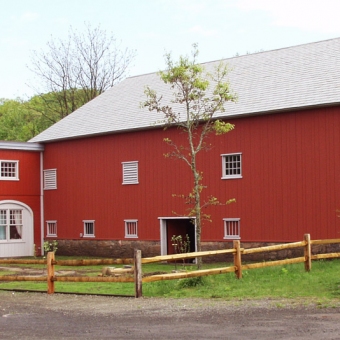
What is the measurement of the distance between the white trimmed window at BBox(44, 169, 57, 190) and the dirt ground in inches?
753

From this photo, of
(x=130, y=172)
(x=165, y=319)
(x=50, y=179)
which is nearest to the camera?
(x=165, y=319)

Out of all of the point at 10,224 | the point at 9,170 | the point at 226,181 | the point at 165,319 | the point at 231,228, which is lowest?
the point at 165,319

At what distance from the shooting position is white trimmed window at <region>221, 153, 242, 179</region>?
27.9m

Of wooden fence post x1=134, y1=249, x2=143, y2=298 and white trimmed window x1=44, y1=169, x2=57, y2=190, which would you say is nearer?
wooden fence post x1=134, y1=249, x2=143, y2=298

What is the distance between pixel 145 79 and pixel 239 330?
88.0ft

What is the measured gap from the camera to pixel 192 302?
50.2 ft

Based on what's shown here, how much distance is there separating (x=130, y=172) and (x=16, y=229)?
6862 mm

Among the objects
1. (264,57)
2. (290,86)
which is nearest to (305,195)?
(290,86)

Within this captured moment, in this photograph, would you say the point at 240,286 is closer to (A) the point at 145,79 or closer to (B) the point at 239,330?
(B) the point at 239,330

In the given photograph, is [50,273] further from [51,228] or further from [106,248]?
[51,228]

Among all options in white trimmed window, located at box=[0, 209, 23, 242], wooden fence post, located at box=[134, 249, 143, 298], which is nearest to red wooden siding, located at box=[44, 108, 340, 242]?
white trimmed window, located at box=[0, 209, 23, 242]

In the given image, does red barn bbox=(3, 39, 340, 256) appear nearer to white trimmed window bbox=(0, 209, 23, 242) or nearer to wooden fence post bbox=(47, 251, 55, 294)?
white trimmed window bbox=(0, 209, 23, 242)

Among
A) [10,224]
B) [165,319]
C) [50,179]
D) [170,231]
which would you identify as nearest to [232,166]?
[170,231]

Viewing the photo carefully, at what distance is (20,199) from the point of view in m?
35.2
